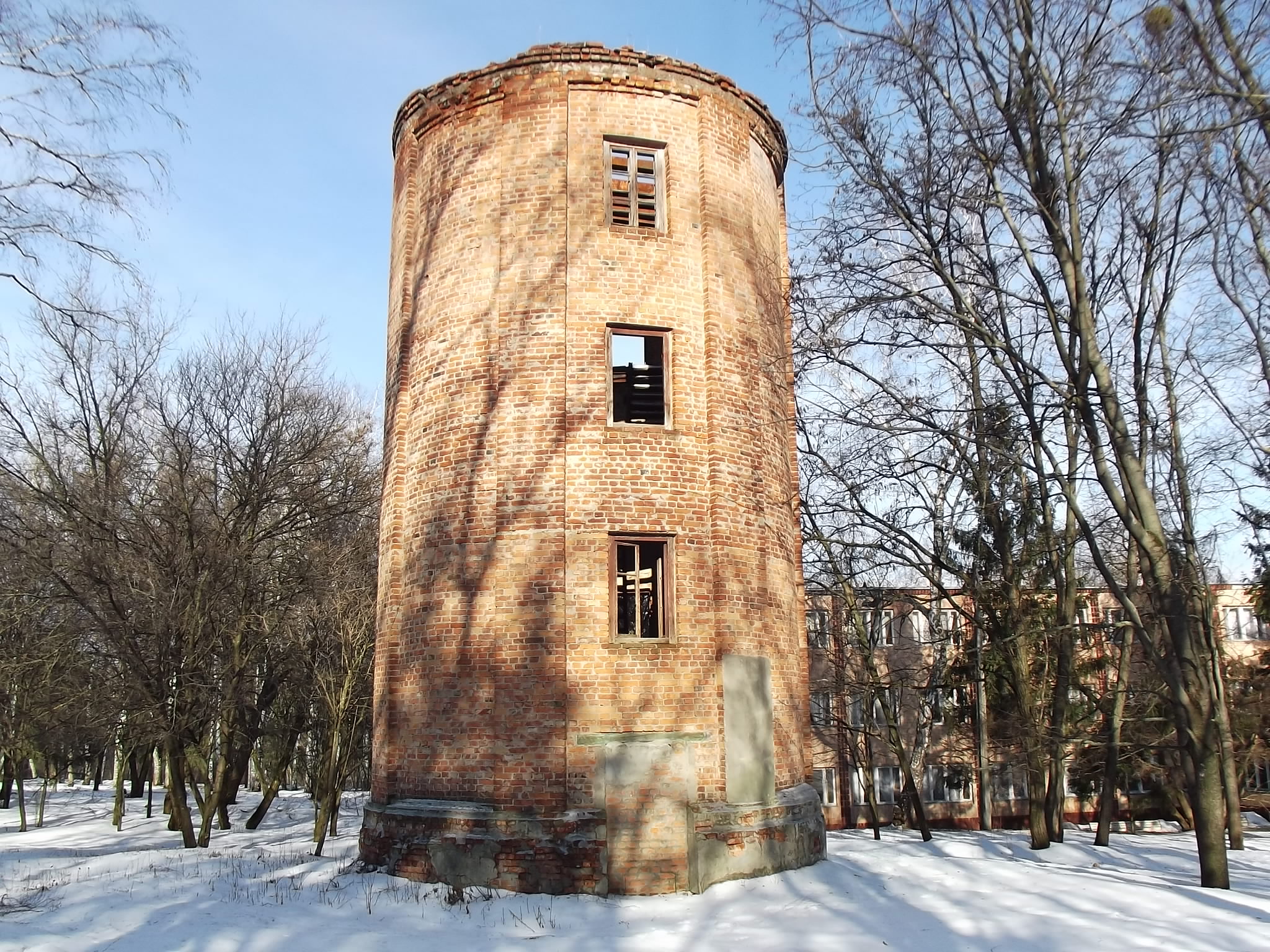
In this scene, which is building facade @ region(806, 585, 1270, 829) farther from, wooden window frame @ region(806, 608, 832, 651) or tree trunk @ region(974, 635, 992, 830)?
tree trunk @ region(974, 635, 992, 830)

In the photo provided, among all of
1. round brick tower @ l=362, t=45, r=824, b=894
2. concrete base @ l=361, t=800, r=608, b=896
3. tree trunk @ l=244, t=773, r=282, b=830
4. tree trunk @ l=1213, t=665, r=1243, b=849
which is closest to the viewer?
concrete base @ l=361, t=800, r=608, b=896

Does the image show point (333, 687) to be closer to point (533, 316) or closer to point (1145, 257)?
point (533, 316)

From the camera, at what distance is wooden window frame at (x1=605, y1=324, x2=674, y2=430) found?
1198cm

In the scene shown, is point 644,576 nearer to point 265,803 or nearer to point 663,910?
point 663,910

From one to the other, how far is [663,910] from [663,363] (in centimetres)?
664

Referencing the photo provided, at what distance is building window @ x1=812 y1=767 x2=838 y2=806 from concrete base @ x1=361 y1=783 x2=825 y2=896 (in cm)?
2142

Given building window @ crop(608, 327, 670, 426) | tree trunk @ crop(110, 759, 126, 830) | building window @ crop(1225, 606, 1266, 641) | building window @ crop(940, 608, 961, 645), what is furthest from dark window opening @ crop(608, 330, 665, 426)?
building window @ crop(1225, 606, 1266, 641)

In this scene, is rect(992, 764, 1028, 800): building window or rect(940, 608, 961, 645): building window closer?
rect(940, 608, 961, 645): building window

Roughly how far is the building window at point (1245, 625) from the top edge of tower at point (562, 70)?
1406 inches

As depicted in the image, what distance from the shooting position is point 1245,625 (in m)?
39.9

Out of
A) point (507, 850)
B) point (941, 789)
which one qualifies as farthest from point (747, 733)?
point (941, 789)

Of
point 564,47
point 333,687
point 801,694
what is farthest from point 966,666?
point 564,47

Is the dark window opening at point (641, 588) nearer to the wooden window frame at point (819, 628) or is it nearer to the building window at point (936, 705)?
the building window at point (936, 705)

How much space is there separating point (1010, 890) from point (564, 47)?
12.0m
